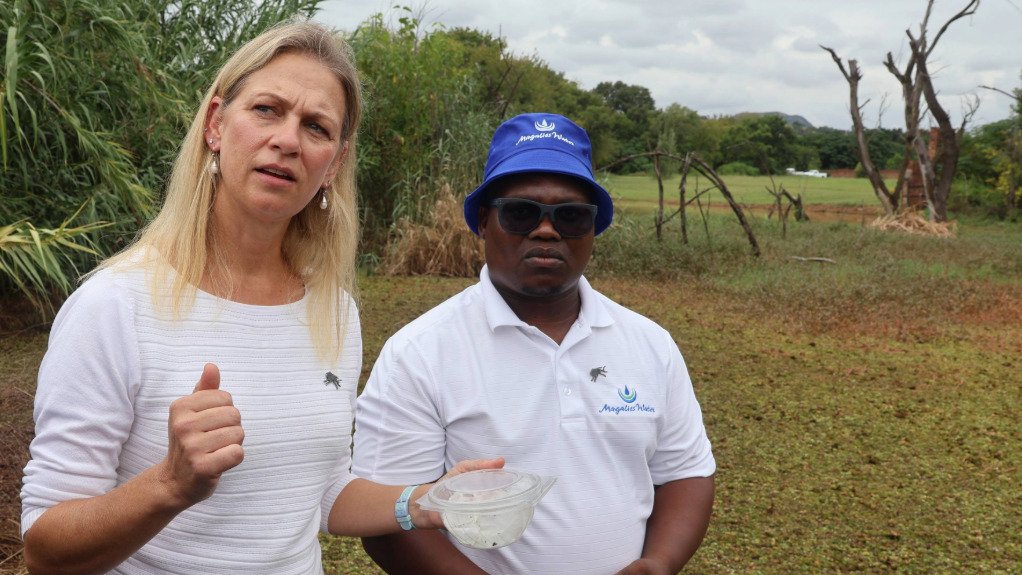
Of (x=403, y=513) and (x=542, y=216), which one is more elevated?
(x=542, y=216)

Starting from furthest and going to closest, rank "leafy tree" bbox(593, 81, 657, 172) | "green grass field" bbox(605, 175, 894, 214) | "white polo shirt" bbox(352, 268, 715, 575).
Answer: "leafy tree" bbox(593, 81, 657, 172)
"green grass field" bbox(605, 175, 894, 214)
"white polo shirt" bbox(352, 268, 715, 575)

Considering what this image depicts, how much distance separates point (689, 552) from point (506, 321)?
2.20ft

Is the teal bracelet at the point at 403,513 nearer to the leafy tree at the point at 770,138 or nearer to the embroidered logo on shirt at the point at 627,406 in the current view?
the embroidered logo on shirt at the point at 627,406

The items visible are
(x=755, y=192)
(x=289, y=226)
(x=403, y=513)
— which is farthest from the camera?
(x=755, y=192)

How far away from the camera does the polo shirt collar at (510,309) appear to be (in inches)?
82.7

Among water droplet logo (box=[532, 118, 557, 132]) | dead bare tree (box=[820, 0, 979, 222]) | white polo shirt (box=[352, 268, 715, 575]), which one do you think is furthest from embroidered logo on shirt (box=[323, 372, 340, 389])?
dead bare tree (box=[820, 0, 979, 222])

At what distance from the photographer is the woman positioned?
144cm

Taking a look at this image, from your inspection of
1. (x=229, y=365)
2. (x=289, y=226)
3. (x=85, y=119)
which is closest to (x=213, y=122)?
(x=289, y=226)

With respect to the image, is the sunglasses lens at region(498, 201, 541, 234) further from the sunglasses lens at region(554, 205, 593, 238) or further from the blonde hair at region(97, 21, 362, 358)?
the blonde hair at region(97, 21, 362, 358)

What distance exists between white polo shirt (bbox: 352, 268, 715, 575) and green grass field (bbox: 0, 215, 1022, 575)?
179 centimetres

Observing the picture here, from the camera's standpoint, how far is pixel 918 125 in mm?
23516

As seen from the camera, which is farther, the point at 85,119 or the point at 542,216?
the point at 85,119

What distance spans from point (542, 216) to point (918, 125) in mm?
23913

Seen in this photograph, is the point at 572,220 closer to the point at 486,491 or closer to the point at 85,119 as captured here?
the point at 486,491
